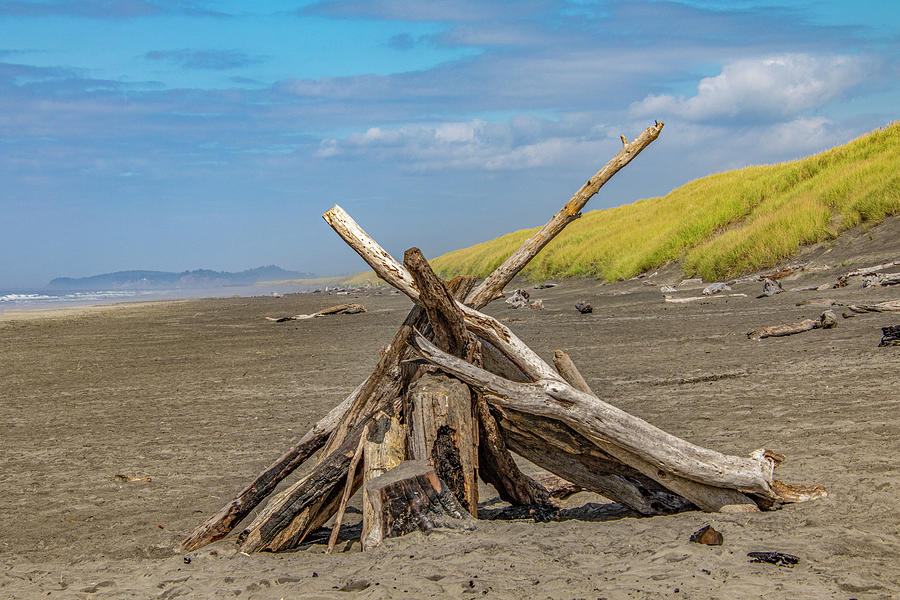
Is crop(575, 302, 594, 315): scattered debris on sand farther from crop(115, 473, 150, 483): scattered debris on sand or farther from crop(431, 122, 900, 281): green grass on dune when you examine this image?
crop(115, 473, 150, 483): scattered debris on sand

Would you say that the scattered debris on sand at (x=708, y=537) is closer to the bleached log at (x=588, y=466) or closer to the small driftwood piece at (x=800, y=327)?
the bleached log at (x=588, y=466)

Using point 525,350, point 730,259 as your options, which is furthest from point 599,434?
point 730,259

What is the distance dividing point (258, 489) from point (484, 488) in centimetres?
199

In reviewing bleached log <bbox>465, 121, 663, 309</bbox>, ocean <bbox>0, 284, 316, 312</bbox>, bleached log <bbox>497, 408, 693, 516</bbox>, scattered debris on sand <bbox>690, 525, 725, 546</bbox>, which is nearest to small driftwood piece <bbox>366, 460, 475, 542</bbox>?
bleached log <bbox>497, 408, 693, 516</bbox>

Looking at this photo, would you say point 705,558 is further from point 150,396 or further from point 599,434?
point 150,396

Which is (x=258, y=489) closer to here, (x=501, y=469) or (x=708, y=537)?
(x=501, y=469)

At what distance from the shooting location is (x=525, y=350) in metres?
4.85

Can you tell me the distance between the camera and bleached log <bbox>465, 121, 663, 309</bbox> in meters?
5.20

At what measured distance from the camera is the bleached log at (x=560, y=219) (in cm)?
520

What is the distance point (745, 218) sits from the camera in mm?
27500

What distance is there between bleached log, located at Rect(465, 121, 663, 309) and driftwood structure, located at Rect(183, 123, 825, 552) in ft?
0.22

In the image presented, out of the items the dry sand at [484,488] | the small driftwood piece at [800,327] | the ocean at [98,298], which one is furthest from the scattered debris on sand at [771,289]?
the ocean at [98,298]

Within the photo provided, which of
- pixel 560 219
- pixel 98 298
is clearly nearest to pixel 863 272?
pixel 560 219

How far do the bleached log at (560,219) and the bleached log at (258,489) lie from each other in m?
1.12
